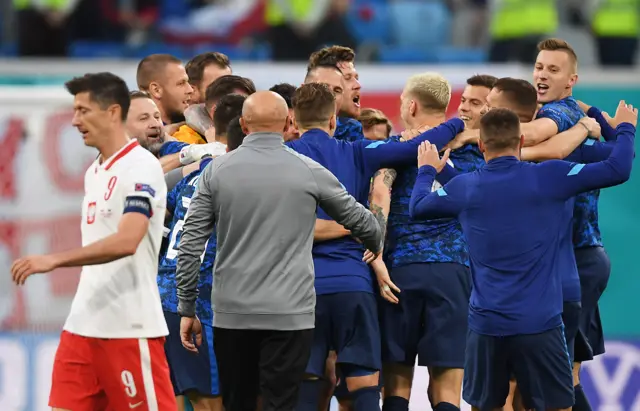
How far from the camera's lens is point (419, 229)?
22.1ft

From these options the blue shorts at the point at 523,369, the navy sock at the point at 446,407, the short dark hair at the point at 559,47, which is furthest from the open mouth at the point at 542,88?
the navy sock at the point at 446,407

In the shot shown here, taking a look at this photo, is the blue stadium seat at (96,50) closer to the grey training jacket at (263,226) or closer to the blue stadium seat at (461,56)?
the blue stadium seat at (461,56)

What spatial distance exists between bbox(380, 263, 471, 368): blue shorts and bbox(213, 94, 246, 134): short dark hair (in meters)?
1.14

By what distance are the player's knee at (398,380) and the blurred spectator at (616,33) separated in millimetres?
5901

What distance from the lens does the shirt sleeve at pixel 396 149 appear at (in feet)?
21.1

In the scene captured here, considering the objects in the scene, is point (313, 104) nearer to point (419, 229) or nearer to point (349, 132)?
point (349, 132)

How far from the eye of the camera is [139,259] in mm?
5395

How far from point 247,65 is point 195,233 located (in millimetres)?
4133

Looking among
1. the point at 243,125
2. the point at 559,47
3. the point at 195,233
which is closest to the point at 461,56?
the point at 559,47

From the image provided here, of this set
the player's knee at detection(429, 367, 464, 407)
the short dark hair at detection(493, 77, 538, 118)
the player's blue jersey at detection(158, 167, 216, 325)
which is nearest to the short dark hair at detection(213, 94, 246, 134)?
the player's blue jersey at detection(158, 167, 216, 325)

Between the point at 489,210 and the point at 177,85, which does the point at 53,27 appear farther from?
the point at 489,210

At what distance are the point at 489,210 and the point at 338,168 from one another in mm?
758

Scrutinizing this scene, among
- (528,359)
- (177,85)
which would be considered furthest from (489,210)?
(177,85)

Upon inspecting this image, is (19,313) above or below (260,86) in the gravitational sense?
below
